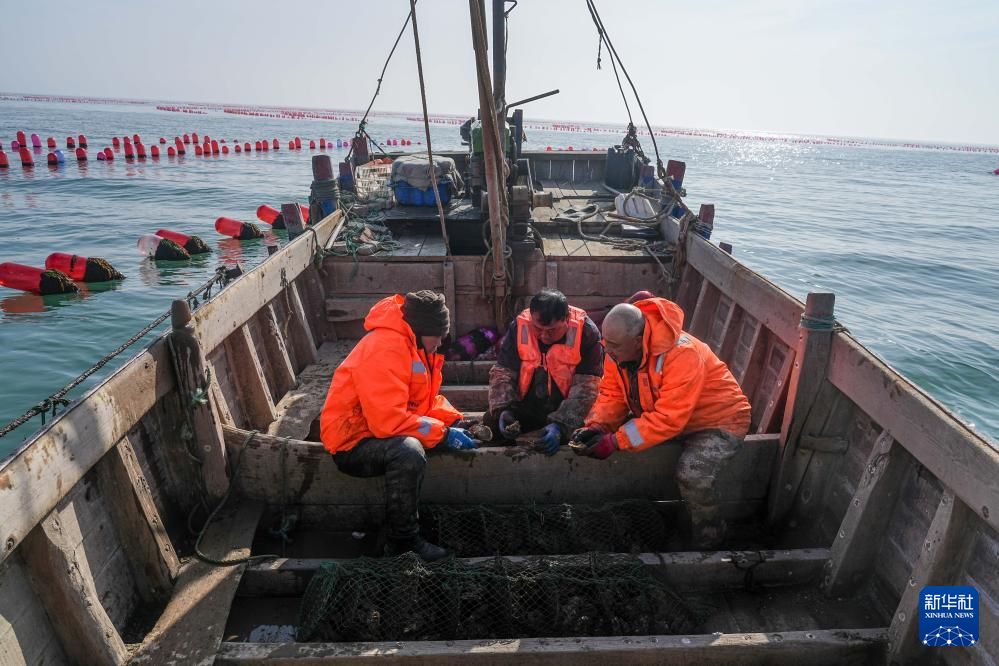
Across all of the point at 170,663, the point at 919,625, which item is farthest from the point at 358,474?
the point at 919,625

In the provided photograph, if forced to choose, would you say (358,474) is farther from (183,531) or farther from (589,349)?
(589,349)

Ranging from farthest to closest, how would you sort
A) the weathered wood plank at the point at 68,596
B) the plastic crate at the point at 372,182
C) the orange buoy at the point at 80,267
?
the orange buoy at the point at 80,267, the plastic crate at the point at 372,182, the weathered wood plank at the point at 68,596

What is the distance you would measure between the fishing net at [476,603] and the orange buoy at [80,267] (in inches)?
485

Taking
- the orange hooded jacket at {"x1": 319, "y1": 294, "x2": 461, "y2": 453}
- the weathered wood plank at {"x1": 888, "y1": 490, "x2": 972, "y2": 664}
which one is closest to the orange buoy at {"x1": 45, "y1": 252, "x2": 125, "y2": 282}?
the orange hooded jacket at {"x1": 319, "y1": 294, "x2": 461, "y2": 453}

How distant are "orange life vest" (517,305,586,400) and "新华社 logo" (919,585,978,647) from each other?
235 cm

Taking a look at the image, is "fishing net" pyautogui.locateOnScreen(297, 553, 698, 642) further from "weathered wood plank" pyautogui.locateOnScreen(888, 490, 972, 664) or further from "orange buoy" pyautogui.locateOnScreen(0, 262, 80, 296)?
"orange buoy" pyautogui.locateOnScreen(0, 262, 80, 296)

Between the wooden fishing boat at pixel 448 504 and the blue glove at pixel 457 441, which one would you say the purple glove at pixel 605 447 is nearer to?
the wooden fishing boat at pixel 448 504

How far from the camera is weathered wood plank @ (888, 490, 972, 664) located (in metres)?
2.57

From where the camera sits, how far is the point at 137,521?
9.76ft

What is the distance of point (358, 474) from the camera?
139 inches

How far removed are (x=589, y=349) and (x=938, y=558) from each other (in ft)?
7.61

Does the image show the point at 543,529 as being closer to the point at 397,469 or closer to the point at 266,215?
the point at 397,469

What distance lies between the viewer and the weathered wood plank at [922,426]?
7.77 ft

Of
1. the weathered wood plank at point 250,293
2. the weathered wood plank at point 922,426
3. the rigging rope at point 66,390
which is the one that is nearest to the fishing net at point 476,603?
the weathered wood plank at point 922,426
